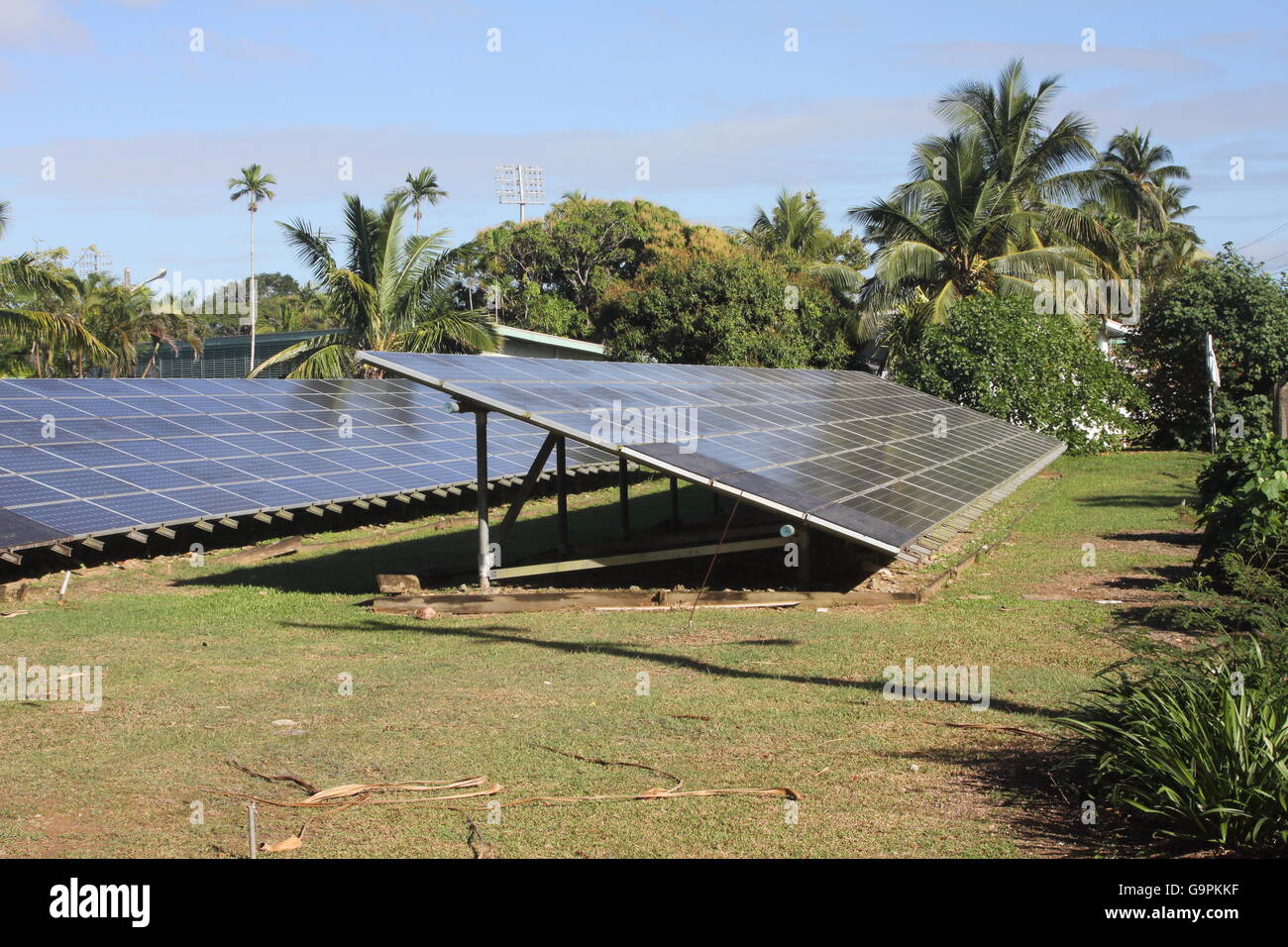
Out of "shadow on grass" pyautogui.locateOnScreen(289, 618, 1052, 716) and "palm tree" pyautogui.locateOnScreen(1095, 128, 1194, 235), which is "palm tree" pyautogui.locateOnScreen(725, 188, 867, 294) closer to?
"palm tree" pyautogui.locateOnScreen(1095, 128, 1194, 235)

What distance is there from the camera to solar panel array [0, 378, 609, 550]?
53.9ft

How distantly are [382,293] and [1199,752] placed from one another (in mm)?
30643

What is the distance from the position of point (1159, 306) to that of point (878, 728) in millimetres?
33373

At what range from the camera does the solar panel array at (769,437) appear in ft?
40.5

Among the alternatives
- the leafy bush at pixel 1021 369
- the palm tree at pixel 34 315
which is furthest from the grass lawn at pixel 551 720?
the leafy bush at pixel 1021 369

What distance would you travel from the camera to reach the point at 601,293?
183 ft

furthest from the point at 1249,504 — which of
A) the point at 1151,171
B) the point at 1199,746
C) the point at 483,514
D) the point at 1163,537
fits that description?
the point at 1151,171

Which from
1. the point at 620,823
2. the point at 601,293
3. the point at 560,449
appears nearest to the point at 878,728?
the point at 620,823

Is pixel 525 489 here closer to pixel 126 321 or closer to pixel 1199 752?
pixel 1199 752

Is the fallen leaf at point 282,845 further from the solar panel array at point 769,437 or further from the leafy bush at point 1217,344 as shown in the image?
the leafy bush at point 1217,344

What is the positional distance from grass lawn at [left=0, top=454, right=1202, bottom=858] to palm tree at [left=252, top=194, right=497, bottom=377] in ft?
63.5

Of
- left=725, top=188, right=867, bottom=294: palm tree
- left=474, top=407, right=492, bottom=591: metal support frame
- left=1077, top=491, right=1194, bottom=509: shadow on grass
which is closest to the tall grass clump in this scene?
left=474, top=407, right=492, bottom=591: metal support frame
